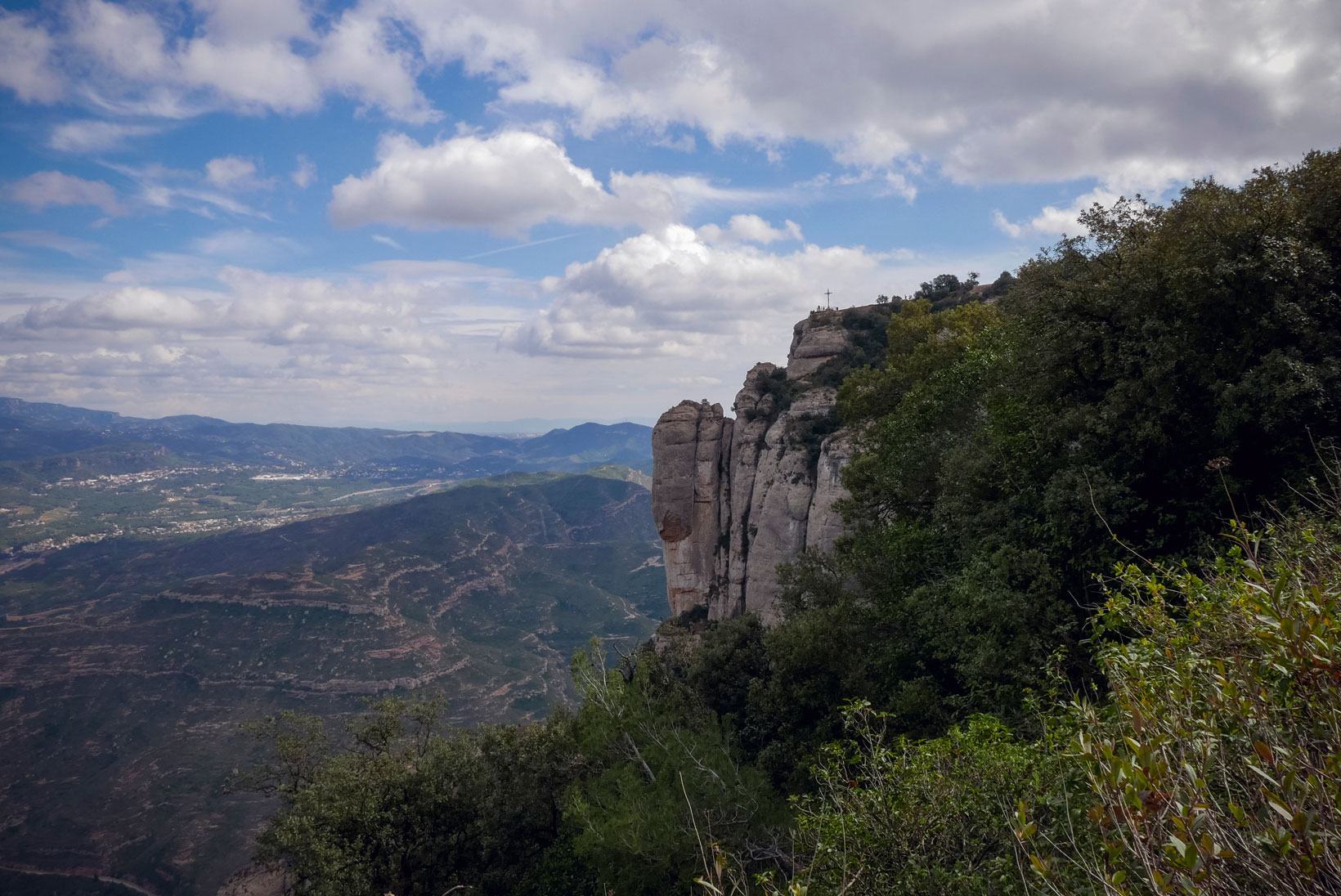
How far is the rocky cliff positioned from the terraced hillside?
201 ft

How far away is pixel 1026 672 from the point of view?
1488cm

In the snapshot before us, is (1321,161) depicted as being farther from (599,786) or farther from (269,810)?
(269,810)

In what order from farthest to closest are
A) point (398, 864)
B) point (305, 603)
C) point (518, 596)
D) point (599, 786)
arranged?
point (518, 596) < point (305, 603) < point (398, 864) < point (599, 786)

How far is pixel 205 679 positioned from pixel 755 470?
12996 cm

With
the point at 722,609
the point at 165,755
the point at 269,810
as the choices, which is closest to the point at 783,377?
the point at 722,609

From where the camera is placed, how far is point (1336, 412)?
46.6 ft

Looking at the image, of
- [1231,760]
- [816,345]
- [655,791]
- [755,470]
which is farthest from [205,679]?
[1231,760]

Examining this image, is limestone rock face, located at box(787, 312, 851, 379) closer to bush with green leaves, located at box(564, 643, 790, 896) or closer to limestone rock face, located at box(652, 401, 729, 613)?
limestone rock face, located at box(652, 401, 729, 613)

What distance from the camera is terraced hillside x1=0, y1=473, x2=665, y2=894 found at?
8625 cm

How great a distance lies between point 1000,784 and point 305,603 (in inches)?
6880

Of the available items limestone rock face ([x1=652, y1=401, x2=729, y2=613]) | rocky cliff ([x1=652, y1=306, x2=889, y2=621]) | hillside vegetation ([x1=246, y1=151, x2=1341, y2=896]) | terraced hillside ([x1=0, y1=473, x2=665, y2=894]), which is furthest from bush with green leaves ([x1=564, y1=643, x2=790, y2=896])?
terraced hillside ([x1=0, y1=473, x2=665, y2=894])

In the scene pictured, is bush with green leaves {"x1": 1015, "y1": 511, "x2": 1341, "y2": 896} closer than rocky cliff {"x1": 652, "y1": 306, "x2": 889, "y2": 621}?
Yes

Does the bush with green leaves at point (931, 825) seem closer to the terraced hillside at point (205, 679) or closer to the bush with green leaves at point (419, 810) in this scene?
the bush with green leaves at point (419, 810)

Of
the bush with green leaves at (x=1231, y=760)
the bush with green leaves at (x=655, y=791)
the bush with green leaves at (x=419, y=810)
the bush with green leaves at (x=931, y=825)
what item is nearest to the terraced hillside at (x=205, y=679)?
the bush with green leaves at (x=419, y=810)
